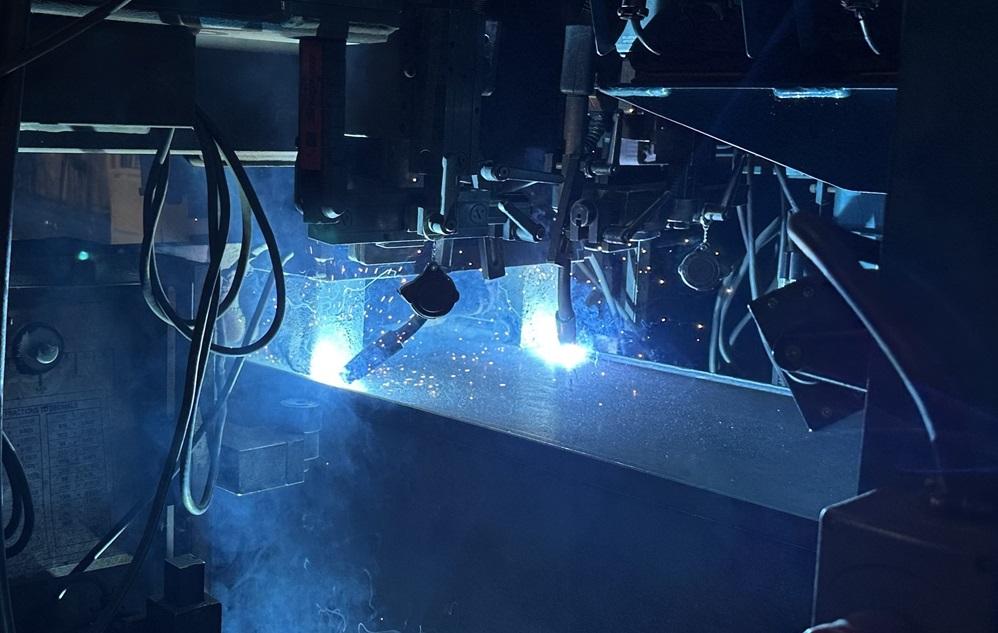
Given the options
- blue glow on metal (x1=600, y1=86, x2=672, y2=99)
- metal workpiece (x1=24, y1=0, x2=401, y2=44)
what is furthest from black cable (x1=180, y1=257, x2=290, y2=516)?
blue glow on metal (x1=600, y1=86, x2=672, y2=99)

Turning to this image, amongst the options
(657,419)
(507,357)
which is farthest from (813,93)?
(507,357)

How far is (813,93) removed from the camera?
89 cm

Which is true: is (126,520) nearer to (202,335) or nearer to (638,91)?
(202,335)

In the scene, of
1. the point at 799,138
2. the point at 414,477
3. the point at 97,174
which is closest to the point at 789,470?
the point at 799,138

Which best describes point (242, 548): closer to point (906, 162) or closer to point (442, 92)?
point (442, 92)

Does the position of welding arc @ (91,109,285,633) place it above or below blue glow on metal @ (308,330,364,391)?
above

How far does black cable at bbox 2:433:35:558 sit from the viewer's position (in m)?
0.95

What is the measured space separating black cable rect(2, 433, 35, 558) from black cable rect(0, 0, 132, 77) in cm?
48

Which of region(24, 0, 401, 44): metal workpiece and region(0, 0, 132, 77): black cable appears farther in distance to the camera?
region(24, 0, 401, 44): metal workpiece

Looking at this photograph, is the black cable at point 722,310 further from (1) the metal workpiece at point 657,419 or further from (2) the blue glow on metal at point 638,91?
(2) the blue glow on metal at point 638,91

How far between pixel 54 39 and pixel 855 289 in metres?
0.59

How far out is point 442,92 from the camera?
1.06 metres

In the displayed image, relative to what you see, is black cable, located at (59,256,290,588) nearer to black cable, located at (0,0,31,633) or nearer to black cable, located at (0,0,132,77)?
black cable, located at (0,0,31,633)

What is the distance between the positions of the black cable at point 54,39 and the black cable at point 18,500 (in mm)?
478
